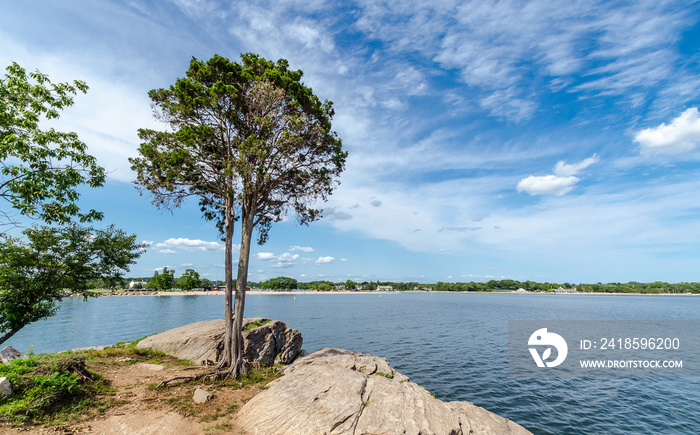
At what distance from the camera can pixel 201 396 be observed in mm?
13219

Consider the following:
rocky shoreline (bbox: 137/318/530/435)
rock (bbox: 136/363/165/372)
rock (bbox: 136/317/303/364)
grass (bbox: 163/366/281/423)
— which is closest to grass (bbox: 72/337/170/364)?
rock (bbox: 136/317/303/364)

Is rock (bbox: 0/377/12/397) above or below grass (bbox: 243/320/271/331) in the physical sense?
above

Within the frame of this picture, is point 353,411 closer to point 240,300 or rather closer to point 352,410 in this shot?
point 352,410

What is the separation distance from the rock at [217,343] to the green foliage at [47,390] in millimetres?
7465

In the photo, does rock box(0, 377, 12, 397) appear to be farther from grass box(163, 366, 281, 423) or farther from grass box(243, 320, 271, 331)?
grass box(243, 320, 271, 331)

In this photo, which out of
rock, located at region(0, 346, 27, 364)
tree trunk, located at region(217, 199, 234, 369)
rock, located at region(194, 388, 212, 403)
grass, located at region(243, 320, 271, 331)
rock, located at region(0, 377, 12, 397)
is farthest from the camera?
grass, located at region(243, 320, 271, 331)

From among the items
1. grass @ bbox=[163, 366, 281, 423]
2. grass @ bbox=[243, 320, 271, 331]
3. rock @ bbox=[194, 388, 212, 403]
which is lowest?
grass @ bbox=[163, 366, 281, 423]

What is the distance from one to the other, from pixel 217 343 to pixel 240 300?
6381 mm

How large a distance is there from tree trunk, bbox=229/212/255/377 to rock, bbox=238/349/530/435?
3518 millimetres

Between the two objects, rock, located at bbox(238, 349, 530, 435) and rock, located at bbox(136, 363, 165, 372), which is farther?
rock, located at bbox(136, 363, 165, 372)

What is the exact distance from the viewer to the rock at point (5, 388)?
33.0 feet

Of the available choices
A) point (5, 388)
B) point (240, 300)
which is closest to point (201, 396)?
point (240, 300)

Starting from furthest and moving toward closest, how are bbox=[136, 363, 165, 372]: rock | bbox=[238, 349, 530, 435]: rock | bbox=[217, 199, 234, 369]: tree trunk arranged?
bbox=[217, 199, 234, 369]: tree trunk → bbox=[136, 363, 165, 372]: rock → bbox=[238, 349, 530, 435]: rock

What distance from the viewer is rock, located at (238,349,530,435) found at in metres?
10.9
